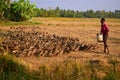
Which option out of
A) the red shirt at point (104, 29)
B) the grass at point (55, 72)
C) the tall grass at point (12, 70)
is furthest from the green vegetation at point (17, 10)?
the grass at point (55, 72)

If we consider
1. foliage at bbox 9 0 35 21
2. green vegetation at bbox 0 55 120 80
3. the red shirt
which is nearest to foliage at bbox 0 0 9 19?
foliage at bbox 9 0 35 21

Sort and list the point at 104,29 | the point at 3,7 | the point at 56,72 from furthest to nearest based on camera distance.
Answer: the point at 3,7 < the point at 104,29 < the point at 56,72

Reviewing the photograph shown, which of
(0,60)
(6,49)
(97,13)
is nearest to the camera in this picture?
(0,60)

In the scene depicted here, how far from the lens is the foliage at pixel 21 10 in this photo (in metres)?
35.9

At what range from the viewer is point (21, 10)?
35.9m

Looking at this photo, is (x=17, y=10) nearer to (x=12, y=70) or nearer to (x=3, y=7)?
(x=3, y=7)

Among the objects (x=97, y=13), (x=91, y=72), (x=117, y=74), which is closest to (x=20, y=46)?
(x=91, y=72)

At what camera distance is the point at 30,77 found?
8664 mm

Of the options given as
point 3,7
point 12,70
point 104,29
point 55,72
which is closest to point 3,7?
point 3,7

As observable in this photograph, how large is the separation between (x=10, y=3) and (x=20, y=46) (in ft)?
89.4

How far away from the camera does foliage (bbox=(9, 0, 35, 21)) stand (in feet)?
118

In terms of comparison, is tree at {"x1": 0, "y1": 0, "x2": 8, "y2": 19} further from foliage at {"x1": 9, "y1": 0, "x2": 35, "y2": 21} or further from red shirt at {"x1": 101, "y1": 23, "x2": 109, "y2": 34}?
red shirt at {"x1": 101, "y1": 23, "x2": 109, "y2": 34}

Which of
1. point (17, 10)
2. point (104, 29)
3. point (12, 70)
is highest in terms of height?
point (17, 10)

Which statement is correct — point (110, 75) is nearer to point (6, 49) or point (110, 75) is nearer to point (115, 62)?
point (115, 62)
